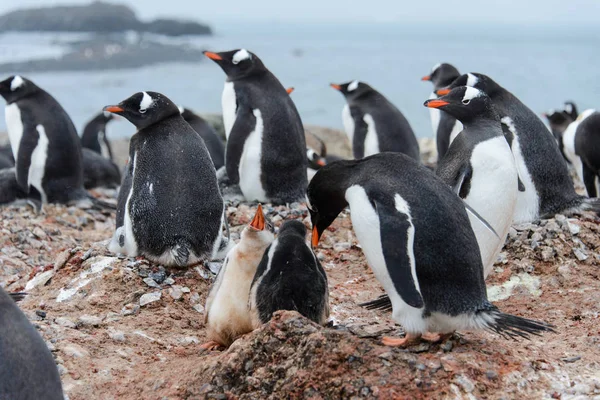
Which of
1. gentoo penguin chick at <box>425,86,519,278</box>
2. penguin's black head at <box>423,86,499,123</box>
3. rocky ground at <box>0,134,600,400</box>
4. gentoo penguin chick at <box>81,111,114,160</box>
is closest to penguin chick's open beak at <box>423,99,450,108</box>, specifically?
penguin's black head at <box>423,86,499,123</box>

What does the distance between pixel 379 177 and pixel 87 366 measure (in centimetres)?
142

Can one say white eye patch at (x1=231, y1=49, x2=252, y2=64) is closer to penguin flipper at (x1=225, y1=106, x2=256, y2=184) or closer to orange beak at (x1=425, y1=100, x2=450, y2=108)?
penguin flipper at (x1=225, y1=106, x2=256, y2=184)

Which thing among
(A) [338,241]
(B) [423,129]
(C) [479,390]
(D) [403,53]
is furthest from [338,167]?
(D) [403,53]

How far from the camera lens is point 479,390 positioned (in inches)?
110

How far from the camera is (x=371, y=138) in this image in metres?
7.89

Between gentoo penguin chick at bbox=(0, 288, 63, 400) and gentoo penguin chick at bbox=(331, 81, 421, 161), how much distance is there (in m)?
5.47

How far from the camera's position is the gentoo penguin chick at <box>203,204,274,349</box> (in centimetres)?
336

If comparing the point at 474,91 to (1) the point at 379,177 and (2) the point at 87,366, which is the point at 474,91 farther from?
(2) the point at 87,366

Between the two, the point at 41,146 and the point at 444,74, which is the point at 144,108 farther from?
the point at 444,74

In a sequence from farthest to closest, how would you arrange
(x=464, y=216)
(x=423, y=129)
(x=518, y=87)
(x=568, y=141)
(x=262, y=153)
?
1. (x=518, y=87)
2. (x=423, y=129)
3. (x=568, y=141)
4. (x=262, y=153)
5. (x=464, y=216)

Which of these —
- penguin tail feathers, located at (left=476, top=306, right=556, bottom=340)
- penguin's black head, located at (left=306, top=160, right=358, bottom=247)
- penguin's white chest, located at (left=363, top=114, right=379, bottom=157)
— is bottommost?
penguin's white chest, located at (left=363, top=114, right=379, bottom=157)

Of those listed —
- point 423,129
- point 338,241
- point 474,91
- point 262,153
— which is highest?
point 474,91

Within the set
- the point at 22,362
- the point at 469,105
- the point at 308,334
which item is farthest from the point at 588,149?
the point at 22,362

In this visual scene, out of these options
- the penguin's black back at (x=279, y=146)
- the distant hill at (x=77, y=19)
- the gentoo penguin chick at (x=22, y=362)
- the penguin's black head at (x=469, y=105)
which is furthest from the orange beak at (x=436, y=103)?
the distant hill at (x=77, y=19)
